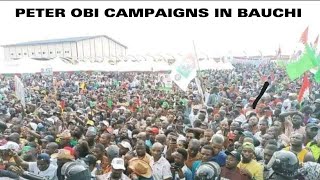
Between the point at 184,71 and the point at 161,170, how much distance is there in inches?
265

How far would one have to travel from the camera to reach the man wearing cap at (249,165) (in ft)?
17.5

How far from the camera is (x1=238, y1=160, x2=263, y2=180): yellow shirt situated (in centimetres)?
534

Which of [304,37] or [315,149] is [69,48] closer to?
[304,37]

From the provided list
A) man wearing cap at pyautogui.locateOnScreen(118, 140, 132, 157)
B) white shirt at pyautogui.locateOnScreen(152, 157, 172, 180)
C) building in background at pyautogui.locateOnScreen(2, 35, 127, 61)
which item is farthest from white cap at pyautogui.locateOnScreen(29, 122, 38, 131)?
building in background at pyautogui.locateOnScreen(2, 35, 127, 61)

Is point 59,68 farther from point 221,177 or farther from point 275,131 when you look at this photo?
point 221,177

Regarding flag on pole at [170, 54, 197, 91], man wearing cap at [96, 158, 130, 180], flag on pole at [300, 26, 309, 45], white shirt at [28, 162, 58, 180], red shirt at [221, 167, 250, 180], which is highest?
flag on pole at [300, 26, 309, 45]

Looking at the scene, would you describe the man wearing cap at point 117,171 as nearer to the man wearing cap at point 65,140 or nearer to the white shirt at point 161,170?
the white shirt at point 161,170

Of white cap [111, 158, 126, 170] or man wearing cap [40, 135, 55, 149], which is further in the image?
man wearing cap [40, 135, 55, 149]

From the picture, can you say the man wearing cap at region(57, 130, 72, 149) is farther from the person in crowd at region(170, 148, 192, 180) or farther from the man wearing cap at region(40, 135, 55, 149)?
the person in crowd at region(170, 148, 192, 180)

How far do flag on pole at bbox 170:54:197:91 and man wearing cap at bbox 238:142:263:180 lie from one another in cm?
667

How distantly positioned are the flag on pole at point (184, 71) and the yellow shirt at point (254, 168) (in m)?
6.79

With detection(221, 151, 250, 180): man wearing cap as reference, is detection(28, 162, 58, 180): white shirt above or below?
below

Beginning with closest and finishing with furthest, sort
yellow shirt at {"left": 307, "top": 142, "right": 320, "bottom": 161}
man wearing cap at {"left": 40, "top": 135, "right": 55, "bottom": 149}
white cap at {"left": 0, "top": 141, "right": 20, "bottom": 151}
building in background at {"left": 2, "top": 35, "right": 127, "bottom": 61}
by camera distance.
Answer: yellow shirt at {"left": 307, "top": 142, "right": 320, "bottom": 161}, white cap at {"left": 0, "top": 141, "right": 20, "bottom": 151}, man wearing cap at {"left": 40, "top": 135, "right": 55, "bottom": 149}, building in background at {"left": 2, "top": 35, "right": 127, "bottom": 61}

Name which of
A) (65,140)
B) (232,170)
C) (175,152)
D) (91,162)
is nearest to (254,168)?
(232,170)
